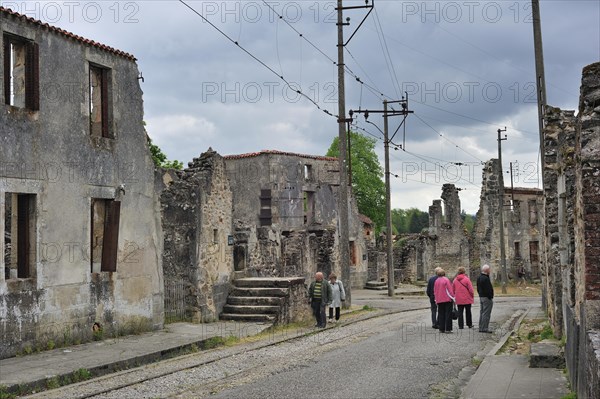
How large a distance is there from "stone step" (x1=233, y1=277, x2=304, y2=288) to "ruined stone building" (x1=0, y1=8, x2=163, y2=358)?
380cm

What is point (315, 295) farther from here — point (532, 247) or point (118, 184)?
point (532, 247)

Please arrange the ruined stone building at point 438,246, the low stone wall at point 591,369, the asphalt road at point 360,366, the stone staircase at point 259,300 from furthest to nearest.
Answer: the ruined stone building at point 438,246 → the stone staircase at point 259,300 → the asphalt road at point 360,366 → the low stone wall at point 591,369

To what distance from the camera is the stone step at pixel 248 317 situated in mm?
20594

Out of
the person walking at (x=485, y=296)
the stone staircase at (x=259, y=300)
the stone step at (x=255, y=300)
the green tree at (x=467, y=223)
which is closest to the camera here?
the person walking at (x=485, y=296)

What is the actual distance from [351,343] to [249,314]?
5.00m

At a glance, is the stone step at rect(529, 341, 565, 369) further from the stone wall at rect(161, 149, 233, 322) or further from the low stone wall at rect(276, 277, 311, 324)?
the stone wall at rect(161, 149, 233, 322)

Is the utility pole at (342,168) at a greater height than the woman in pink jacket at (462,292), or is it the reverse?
the utility pole at (342,168)

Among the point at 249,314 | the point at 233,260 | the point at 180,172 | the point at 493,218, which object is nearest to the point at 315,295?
the point at 249,314

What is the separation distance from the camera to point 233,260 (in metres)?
23.5

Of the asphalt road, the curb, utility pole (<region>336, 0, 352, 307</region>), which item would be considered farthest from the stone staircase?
utility pole (<region>336, 0, 352, 307</region>)

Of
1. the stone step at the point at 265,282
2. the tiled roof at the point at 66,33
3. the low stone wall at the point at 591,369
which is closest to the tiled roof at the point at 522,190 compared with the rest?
the stone step at the point at 265,282

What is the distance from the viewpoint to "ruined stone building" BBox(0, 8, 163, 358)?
48.7ft

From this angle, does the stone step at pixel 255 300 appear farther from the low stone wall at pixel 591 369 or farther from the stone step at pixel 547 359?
the low stone wall at pixel 591 369

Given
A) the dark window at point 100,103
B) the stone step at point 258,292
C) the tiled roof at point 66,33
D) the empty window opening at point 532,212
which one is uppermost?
the tiled roof at point 66,33
